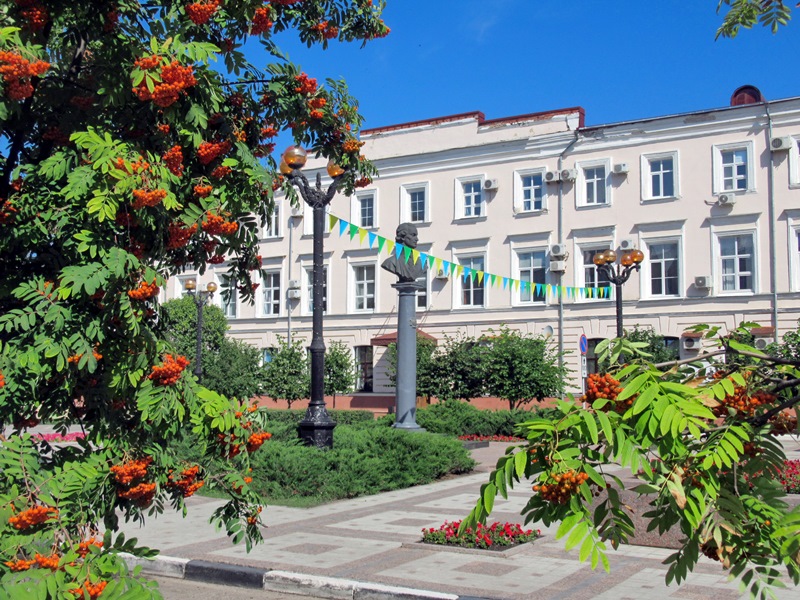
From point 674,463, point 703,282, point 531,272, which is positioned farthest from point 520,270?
point 674,463

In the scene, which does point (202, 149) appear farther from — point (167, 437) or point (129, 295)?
point (167, 437)

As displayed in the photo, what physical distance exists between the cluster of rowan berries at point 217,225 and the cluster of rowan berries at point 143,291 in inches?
18.1

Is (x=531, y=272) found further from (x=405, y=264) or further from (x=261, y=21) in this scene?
(x=261, y=21)

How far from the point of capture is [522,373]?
99.3 feet

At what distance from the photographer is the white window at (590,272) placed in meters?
36.8

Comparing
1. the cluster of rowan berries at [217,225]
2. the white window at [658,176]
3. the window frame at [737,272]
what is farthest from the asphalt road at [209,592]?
the white window at [658,176]

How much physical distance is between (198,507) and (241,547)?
A: 3.73 m

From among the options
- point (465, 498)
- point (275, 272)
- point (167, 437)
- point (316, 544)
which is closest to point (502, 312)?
point (275, 272)

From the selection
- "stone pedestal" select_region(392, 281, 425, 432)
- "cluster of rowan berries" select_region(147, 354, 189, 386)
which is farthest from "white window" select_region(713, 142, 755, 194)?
"cluster of rowan berries" select_region(147, 354, 189, 386)

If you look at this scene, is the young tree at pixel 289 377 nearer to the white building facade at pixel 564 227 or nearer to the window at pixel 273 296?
the white building facade at pixel 564 227

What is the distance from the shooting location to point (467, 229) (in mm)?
40406

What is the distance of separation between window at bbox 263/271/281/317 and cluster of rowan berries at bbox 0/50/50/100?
4153cm

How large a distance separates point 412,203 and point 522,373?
1436cm

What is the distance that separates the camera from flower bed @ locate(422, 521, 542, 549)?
9.66 meters
